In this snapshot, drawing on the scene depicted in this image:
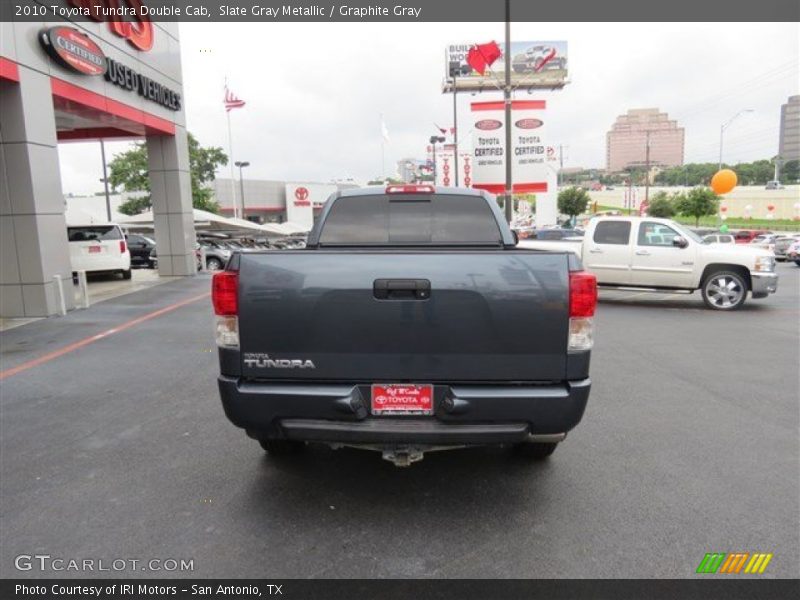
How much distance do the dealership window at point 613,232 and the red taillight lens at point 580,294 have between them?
9954 millimetres

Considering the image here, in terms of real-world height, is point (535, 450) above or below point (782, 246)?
above

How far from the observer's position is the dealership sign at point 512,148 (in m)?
22.2

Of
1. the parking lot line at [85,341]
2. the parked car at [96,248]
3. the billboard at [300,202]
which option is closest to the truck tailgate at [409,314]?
the parking lot line at [85,341]

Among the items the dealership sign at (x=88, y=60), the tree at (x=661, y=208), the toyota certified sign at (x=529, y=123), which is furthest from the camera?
the tree at (x=661, y=208)

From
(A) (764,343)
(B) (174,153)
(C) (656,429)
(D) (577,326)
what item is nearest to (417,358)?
(D) (577,326)

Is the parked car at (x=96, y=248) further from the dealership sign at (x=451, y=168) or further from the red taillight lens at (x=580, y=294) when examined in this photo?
the red taillight lens at (x=580, y=294)

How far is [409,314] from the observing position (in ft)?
9.69

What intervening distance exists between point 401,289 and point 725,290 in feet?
34.7

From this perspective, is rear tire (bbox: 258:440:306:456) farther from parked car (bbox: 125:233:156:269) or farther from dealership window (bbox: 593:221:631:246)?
parked car (bbox: 125:233:156:269)

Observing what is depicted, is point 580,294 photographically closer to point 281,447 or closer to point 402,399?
point 402,399

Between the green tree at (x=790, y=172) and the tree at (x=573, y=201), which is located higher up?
the green tree at (x=790, y=172)

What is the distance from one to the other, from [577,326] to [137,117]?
15.4 meters

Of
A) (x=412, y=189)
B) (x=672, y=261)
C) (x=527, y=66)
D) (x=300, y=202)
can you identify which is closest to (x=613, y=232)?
(x=672, y=261)

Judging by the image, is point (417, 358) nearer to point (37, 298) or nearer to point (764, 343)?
point (764, 343)
